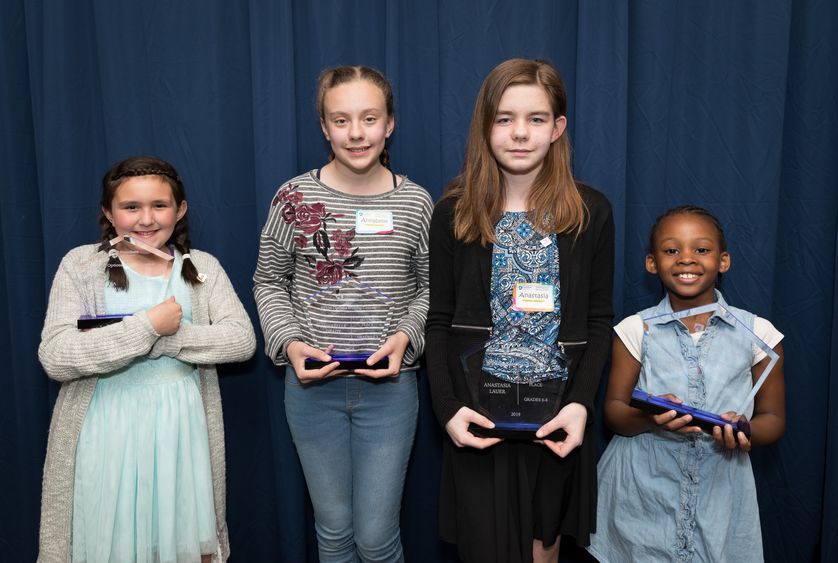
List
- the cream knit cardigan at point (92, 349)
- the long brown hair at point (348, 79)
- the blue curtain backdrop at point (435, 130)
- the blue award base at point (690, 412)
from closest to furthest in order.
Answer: the blue award base at point (690, 412) < the cream knit cardigan at point (92, 349) < the long brown hair at point (348, 79) < the blue curtain backdrop at point (435, 130)

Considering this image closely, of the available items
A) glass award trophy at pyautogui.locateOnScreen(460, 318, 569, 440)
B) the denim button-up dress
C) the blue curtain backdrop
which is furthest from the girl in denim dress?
the blue curtain backdrop

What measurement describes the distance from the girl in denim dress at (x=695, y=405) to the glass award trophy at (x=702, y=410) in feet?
0.05

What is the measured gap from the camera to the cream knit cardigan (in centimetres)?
166

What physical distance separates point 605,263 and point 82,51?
2.00 metres

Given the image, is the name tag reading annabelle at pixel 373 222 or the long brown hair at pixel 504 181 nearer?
the long brown hair at pixel 504 181

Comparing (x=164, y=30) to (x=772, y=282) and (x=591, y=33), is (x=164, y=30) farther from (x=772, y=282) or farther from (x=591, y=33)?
(x=772, y=282)

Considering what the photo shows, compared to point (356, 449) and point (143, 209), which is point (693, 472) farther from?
point (143, 209)

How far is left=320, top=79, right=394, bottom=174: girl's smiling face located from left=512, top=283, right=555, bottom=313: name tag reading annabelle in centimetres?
57

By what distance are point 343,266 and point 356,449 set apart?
0.56 m

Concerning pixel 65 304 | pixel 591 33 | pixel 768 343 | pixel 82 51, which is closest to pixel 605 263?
pixel 768 343

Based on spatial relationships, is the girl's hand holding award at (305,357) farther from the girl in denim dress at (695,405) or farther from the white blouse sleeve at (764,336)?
the white blouse sleeve at (764,336)

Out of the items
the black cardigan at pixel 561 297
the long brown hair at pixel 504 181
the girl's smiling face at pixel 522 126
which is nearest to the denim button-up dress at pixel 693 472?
the black cardigan at pixel 561 297

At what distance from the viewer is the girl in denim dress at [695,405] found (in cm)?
171

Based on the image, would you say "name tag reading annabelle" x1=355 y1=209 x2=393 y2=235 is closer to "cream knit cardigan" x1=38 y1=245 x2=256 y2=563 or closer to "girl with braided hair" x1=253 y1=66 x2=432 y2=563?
"girl with braided hair" x1=253 y1=66 x2=432 y2=563
